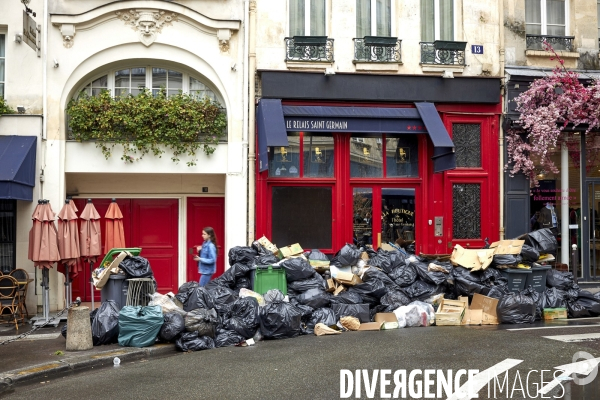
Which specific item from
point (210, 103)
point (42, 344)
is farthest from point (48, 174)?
point (42, 344)

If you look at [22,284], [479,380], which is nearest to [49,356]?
[22,284]

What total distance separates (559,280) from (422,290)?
283 cm

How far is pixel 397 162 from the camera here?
15258 mm

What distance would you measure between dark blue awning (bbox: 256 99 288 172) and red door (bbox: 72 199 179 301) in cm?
252

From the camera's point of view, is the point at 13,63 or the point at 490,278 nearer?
the point at 490,278

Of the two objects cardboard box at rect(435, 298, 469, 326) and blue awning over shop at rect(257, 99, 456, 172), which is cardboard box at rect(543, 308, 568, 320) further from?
blue awning over shop at rect(257, 99, 456, 172)

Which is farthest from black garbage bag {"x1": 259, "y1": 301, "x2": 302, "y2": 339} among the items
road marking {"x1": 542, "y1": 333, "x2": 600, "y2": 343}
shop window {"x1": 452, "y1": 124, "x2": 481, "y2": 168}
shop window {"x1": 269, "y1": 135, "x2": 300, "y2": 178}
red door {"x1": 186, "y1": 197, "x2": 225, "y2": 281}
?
shop window {"x1": 452, "y1": 124, "x2": 481, "y2": 168}

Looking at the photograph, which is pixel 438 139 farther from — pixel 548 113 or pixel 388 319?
pixel 388 319

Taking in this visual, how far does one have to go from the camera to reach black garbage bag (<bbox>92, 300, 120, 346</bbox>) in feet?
32.4

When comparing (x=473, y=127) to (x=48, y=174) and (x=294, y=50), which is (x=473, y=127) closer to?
(x=294, y=50)

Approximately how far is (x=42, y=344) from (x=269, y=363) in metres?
3.95

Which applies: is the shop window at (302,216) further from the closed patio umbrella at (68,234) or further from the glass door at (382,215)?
the closed patio umbrella at (68,234)

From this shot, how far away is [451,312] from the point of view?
11344mm

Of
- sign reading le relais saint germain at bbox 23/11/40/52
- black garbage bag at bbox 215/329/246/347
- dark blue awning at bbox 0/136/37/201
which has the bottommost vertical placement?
black garbage bag at bbox 215/329/246/347
